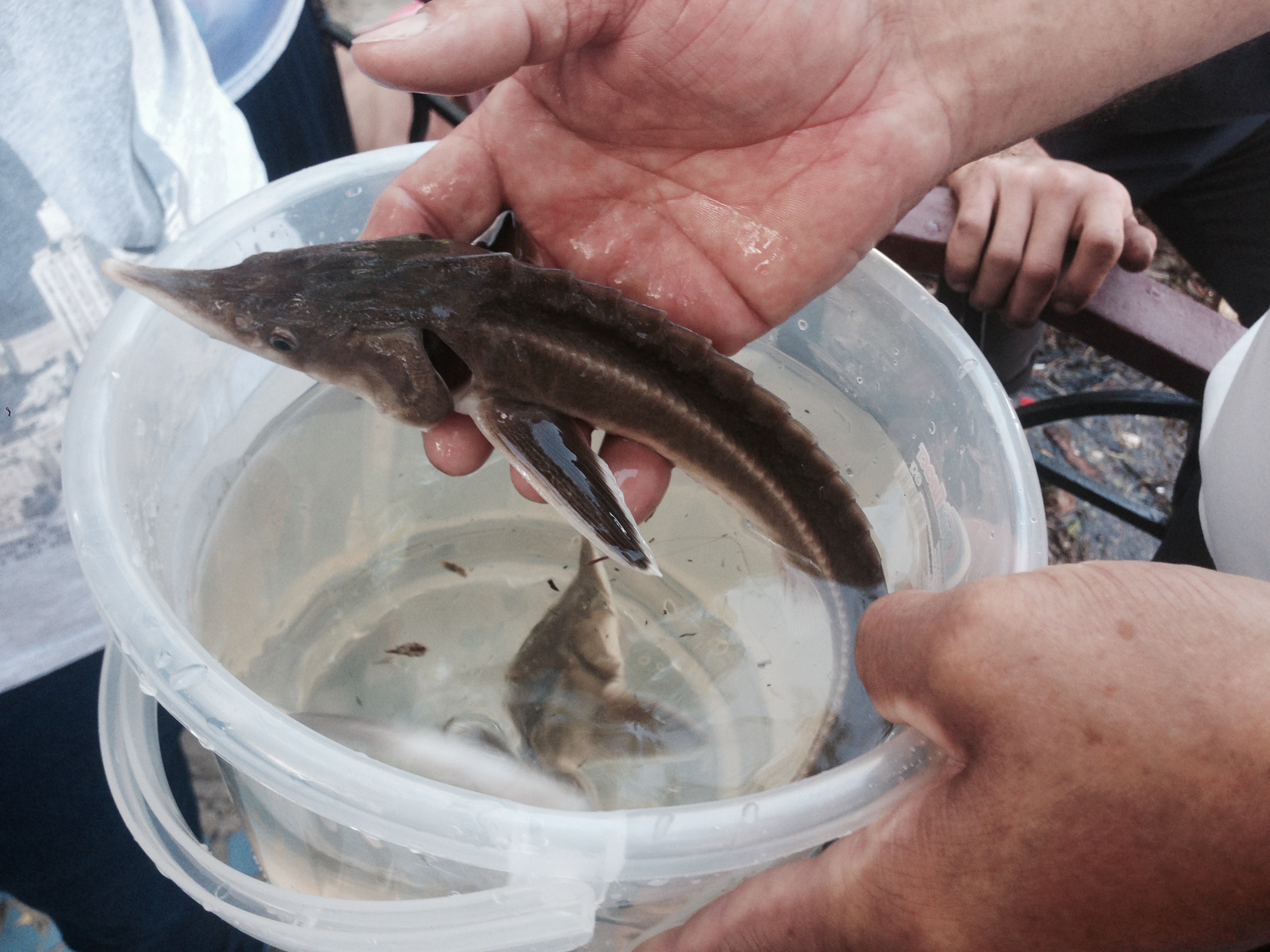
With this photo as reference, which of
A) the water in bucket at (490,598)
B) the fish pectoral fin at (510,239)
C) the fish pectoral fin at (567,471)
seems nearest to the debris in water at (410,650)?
the water in bucket at (490,598)

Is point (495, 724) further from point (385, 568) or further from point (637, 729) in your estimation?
point (385, 568)

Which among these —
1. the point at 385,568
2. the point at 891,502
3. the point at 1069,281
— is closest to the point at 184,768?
the point at 385,568

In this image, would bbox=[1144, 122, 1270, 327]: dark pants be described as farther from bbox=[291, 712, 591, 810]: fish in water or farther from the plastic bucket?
bbox=[291, 712, 591, 810]: fish in water

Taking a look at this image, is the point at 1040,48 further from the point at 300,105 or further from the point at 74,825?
the point at 74,825

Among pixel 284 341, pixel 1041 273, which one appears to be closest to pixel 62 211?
pixel 284 341

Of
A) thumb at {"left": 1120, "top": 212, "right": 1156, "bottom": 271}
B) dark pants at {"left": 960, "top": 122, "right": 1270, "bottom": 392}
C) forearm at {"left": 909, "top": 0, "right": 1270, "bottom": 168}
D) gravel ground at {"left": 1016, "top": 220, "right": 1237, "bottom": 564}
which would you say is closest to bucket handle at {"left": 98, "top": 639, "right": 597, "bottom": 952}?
forearm at {"left": 909, "top": 0, "right": 1270, "bottom": 168}
